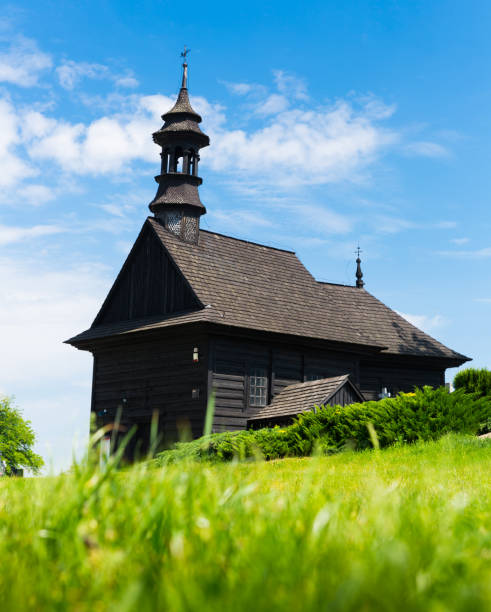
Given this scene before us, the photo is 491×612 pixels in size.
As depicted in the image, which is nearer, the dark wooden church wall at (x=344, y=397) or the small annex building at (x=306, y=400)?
the small annex building at (x=306, y=400)

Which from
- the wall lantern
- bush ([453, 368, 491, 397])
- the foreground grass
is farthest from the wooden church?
the foreground grass

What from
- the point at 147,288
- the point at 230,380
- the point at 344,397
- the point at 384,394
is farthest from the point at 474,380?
the point at 147,288

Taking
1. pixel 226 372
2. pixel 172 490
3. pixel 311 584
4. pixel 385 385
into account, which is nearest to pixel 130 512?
pixel 172 490

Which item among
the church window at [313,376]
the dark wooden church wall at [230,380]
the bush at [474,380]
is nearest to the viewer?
the dark wooden church wall at [230,380]

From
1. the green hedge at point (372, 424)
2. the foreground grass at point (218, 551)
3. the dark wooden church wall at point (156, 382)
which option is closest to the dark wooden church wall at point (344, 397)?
the green hedge at point (372, 424)

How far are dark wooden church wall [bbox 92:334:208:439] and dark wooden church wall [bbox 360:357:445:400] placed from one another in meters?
9.47

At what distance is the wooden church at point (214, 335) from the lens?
23844 millimetres

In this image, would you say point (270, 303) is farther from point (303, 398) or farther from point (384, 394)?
point (384, 394)

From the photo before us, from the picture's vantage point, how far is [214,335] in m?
23.8

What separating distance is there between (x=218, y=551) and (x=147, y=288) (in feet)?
78.4

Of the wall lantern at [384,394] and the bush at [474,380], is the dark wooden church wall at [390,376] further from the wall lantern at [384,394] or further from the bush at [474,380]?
the bush at [474,380]

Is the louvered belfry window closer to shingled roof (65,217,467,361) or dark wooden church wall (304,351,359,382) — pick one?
shingled roof (65,217,467,361)

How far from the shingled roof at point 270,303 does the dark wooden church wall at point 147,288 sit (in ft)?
1.52

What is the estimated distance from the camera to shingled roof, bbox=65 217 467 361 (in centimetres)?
2481
